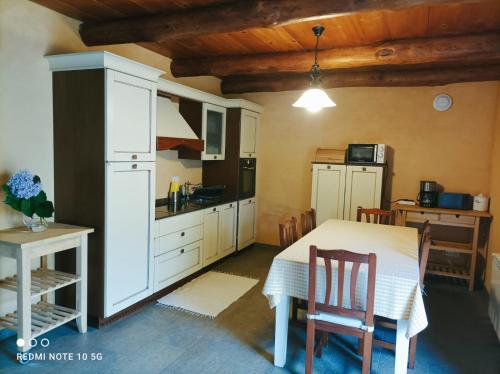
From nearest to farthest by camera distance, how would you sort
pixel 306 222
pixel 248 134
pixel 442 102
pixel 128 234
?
1. pixel 128 234
2. pixel 306 222
3. pixel 442 102
4. pixel 248 134

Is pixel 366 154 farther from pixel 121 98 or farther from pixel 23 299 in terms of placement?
pixel 23 299

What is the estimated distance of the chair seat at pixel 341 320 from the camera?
7.00ft

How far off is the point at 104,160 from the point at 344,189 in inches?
118

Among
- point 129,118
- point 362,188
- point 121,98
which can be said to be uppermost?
point 121,98

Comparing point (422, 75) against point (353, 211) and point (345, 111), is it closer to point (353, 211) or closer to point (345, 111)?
point (345, 111)

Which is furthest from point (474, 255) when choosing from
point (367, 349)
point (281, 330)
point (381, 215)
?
point (281, 330)

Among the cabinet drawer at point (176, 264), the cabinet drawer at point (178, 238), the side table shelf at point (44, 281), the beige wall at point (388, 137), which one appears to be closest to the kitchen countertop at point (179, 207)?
the cabinet drawer at point (178, 238)

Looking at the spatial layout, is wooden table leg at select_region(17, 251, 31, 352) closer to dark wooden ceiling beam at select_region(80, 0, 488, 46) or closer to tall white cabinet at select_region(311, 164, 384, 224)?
dark wooden ceiling beam at select_region(80, 0, 488, 46)

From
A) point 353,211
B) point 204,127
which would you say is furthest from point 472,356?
point 204,127

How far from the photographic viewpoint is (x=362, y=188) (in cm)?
457

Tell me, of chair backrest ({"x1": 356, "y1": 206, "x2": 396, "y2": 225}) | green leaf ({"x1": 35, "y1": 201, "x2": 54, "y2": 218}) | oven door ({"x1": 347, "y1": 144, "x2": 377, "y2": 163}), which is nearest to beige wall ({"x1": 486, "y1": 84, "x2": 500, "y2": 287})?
chair backrest ({"x1": 356, "y1": 206, "x2": 396, "y2": 225})

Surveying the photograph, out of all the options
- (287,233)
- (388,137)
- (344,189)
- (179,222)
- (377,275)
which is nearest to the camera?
(377,275)

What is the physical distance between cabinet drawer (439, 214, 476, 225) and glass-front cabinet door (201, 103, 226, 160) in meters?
2.81

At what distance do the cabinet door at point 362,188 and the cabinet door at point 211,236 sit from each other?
A: 5.50 ft
